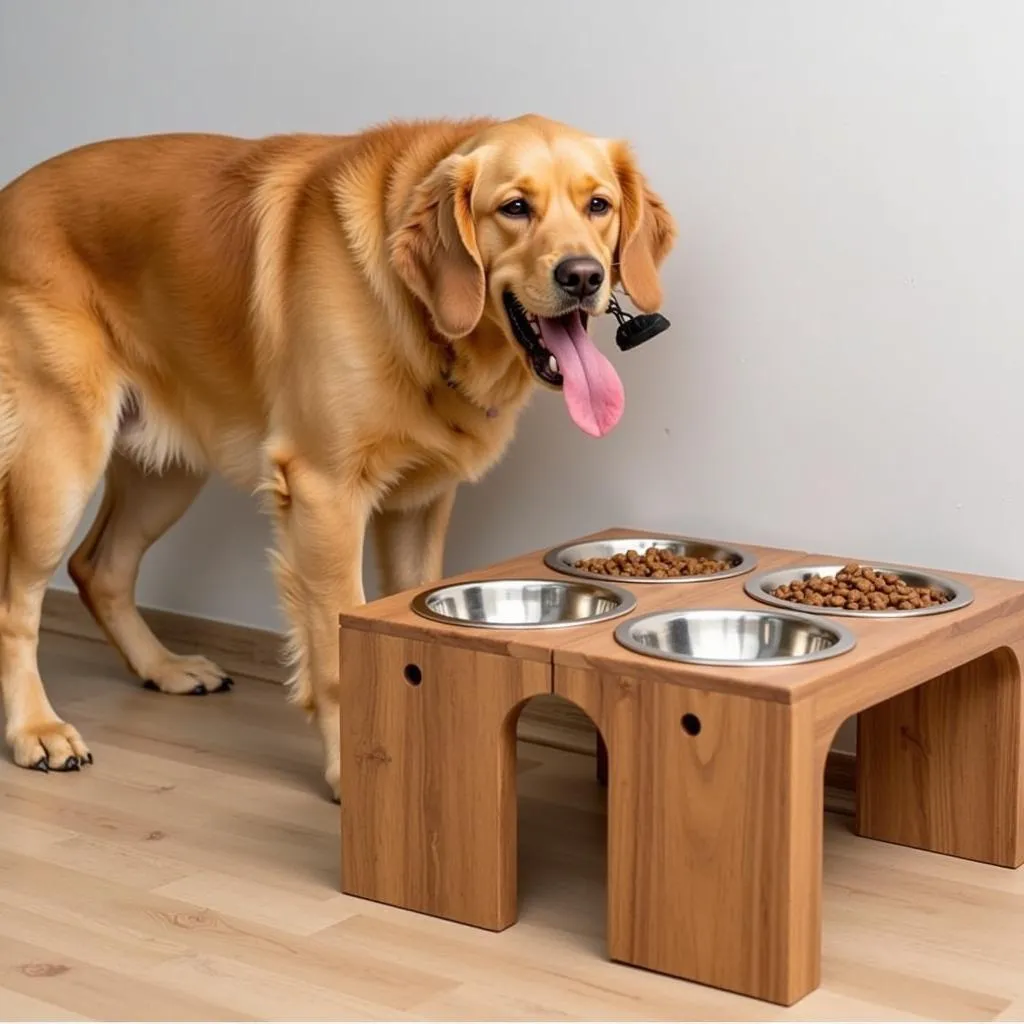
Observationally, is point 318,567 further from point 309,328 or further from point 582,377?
point 582,377

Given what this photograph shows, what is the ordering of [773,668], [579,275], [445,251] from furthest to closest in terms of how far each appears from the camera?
[445,251] < [579,275] < [773,668]

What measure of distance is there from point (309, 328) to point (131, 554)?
952 mm

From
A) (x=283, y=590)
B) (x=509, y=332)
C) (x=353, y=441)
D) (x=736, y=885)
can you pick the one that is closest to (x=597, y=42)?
(x=509, y=332)

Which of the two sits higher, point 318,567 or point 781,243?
point 781,243

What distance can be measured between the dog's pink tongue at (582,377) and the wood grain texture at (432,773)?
491mm

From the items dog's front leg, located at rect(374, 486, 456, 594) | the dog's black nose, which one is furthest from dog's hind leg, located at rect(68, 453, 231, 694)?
the dog's black nose

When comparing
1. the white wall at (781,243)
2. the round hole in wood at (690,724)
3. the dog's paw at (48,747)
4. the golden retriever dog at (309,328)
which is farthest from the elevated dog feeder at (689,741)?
the dog's paw at (48,747)

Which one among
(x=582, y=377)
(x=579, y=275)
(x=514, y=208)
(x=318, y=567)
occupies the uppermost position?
(x=514, y=208)

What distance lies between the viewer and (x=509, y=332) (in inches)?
99.4

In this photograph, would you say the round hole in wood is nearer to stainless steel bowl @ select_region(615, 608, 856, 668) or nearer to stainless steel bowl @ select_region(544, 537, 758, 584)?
stainless steel bowl @ select_region(615, 608, 856, 668)

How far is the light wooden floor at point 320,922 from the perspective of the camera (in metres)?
2.02

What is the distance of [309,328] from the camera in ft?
8.68

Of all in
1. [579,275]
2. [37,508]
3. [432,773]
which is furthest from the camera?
[37,508]

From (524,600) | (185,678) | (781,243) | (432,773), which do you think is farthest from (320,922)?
(781,243)
